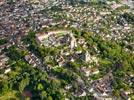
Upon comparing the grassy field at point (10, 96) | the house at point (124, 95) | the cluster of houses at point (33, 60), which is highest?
the grassy field at point (10, 96)

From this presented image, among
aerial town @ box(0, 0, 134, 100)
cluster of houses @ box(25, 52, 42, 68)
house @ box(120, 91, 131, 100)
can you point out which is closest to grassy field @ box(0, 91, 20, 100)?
aerial town @ box(0, 0, 134, 100)

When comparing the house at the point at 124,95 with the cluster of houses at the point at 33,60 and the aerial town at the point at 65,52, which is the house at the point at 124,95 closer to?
the aerial town at the point at 65,52

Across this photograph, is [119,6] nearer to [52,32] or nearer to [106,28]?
[106,28]

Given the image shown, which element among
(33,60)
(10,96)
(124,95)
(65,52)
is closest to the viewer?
(10,96)

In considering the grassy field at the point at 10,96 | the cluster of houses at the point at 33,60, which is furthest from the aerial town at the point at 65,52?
the cluster of houses at the point at 33,60

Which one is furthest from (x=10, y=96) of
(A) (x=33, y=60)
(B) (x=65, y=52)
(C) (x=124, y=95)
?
(C) (x=124, y=95)

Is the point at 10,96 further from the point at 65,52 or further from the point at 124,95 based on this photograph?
the point at 124,95

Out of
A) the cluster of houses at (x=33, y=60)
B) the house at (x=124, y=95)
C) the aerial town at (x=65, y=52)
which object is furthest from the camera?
the cluster of houses at (x=33, y=60)

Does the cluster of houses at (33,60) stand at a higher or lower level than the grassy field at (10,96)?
lower

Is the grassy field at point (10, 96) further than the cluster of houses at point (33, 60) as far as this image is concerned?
No
